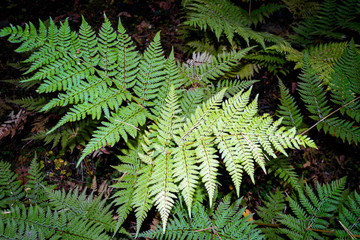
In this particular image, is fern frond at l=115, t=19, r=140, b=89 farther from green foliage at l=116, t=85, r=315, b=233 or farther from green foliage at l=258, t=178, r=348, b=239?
green foliage at l=258, t=178, r=348, b=239

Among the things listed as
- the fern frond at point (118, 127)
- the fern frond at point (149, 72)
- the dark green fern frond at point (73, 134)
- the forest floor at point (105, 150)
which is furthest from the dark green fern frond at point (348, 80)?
the dark green fern frond at point (73, 134)

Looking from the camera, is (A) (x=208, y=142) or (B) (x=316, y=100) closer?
(A) (x=208, y=142)

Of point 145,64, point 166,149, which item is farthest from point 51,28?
point 166,149

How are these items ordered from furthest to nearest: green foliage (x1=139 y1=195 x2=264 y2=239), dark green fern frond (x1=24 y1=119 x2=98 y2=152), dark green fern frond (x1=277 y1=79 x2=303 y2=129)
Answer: dark green fern frond (x1=24 y1=119 x2=98 y2=152) < dark green fern frond (x1=277 y1=79 x2=303 y2=129) < green foliage (x1=139 y1=195 x2=264 y2=239)

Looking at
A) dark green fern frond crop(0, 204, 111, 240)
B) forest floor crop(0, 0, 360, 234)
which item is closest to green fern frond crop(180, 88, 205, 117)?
forest floor crop(0, 0, 360, 234)

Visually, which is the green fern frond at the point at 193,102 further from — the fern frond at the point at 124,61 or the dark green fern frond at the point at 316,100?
the dark green fern frond at the point at 316,100

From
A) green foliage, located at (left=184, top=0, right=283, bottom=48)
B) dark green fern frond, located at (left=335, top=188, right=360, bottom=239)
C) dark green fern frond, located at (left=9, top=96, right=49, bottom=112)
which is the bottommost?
dark green fern frond, located at (left=335, top=188, right=360, bottom=239)

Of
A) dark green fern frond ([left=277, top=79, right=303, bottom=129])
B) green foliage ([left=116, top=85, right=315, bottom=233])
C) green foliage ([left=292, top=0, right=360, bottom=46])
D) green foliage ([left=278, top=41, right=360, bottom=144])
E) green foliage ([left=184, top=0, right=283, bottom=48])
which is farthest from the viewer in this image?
green foliage ([left=292, top=0, right=360, bottom=46])

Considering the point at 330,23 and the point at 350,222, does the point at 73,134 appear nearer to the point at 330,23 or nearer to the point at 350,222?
the point at 350,222

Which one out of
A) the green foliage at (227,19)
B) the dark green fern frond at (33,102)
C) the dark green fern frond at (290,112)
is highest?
the green foliage at (227,19)

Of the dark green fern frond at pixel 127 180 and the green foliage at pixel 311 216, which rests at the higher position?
the dark green fern frond at pixel 127 180

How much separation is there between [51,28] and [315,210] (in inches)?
155

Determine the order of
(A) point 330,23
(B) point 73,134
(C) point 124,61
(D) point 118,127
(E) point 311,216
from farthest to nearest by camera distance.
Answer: (A) point 330,23 → (B) point 73,134 → (E) point 311,216 → (C) point 124,61 → (D) point 118,127

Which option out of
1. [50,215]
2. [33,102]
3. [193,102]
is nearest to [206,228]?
[193,102]
